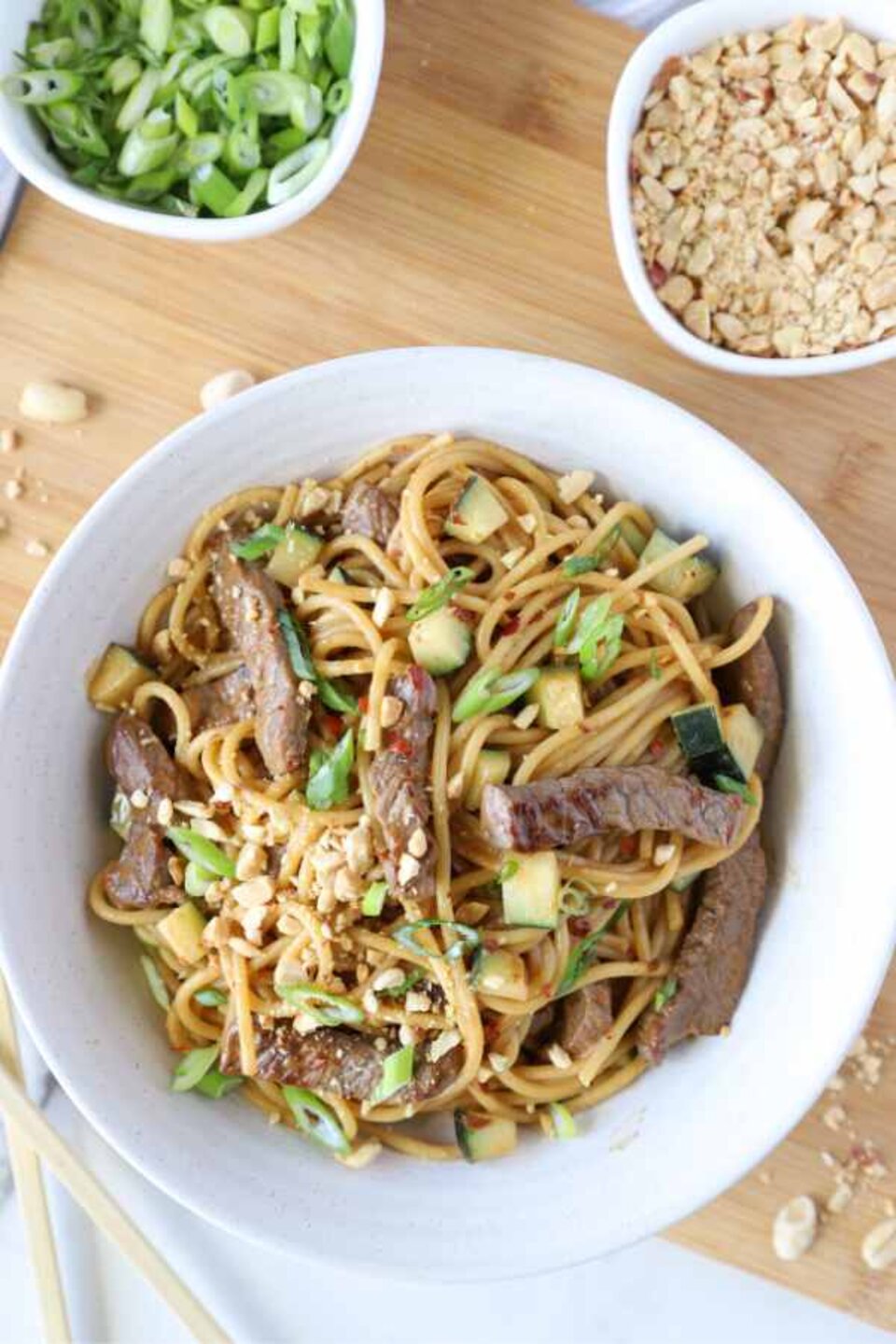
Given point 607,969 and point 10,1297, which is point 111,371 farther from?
point 10,1297

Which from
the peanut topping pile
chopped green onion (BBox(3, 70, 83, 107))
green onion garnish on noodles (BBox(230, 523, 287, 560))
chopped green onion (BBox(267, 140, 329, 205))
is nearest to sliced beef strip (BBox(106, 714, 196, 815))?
green onion garnish on noodles (BBox(230, 523, 287, 560))

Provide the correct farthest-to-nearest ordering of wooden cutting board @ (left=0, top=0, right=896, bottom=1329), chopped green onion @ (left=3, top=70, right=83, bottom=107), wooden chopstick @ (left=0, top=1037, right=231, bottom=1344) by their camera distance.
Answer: wooden chopstick @ (left=0, top=1037, right=231, bottom=1344)
wooden cutting board @ (left=0, top=0, right=896, bottom=1329)
chopped green onion @ (left=3, top=70, right=83, bottom=107)

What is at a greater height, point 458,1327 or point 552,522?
point 552,522

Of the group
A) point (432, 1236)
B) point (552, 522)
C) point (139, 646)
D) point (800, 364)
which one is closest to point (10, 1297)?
point (432, 1236)

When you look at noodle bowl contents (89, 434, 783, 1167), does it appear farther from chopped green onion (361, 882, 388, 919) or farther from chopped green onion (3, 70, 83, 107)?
chopped green onion (3, 70, 83, 107)

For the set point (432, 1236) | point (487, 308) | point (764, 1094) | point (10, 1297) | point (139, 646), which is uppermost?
point (487, 308)

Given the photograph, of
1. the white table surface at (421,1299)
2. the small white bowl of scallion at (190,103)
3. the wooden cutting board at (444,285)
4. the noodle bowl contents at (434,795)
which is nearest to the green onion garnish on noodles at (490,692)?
the noodle bowl contents at (434,795)

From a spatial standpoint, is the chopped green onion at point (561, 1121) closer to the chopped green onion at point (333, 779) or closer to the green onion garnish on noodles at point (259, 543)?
the chopped green onion at point (333, 779)
